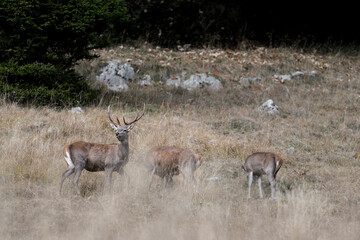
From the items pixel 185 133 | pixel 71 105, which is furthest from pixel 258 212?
pixel 71 105

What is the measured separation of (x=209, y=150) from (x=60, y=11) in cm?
503

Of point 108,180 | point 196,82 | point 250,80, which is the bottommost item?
point 108,180

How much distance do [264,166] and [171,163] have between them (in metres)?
1.44

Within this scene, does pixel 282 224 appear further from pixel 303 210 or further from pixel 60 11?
pixel 60 11

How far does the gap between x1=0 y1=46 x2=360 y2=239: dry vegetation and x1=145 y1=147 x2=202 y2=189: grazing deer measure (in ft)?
0.72

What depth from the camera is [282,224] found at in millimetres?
6312

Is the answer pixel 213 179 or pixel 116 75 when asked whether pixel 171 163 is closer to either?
pixel 213 179

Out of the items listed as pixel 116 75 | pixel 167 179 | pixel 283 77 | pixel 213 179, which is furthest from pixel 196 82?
pixel 167 179

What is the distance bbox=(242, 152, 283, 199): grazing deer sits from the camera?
7.73 meters

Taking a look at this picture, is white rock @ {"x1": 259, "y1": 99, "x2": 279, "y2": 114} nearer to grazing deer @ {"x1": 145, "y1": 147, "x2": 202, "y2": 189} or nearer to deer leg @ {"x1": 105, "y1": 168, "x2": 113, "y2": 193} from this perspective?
grazing deer @ {"x1": 145, "y1": 147, "x2": 202, "y2": 189}

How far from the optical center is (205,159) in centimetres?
955

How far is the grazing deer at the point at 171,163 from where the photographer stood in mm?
7875

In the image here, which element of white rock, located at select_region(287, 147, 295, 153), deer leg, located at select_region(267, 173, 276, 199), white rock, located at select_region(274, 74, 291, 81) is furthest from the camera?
white rock, located at select_region(274, 74, 291, 81)

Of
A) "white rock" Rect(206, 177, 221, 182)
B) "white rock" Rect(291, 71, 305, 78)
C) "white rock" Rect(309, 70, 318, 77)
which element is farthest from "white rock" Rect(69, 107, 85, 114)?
"white rock" Rect(309, 70, 318, 77)
